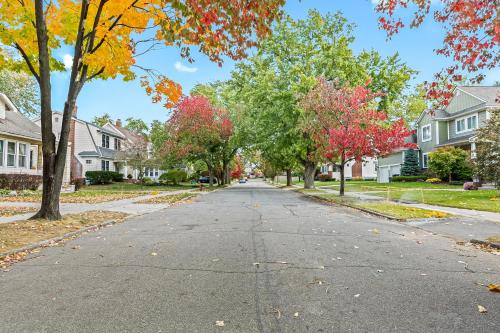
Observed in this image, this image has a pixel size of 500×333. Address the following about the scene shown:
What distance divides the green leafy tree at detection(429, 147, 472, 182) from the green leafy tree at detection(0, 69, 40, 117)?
4789cm

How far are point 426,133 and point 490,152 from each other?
2381cm

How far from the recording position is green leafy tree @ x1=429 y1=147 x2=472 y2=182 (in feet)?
108

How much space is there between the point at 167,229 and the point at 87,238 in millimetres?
1889

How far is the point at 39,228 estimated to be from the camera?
909 cm

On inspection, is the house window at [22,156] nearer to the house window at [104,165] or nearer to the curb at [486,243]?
the house window at [104,165]

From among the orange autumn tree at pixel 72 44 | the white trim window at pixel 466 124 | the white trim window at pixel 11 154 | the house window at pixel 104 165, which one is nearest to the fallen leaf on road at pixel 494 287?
the orange autumn tree at pixel 72 44

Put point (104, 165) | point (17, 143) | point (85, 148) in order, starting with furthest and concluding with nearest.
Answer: point (104, 165) < point (85, 148) < point (17, 143)

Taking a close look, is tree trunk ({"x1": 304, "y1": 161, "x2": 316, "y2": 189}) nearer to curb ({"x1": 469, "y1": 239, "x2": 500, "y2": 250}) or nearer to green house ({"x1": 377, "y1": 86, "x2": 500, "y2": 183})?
green house ({"x1": 377, "y1": 86, "x2": 500, "y2": 183})

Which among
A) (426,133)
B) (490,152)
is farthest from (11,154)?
(426,133)

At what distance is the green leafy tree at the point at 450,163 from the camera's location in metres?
32.8

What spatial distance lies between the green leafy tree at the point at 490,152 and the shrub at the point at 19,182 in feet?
90.8

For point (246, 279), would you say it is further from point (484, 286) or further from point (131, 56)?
point (131, 56)

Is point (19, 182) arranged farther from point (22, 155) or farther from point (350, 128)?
point (350, 128)

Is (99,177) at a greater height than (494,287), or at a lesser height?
greater
